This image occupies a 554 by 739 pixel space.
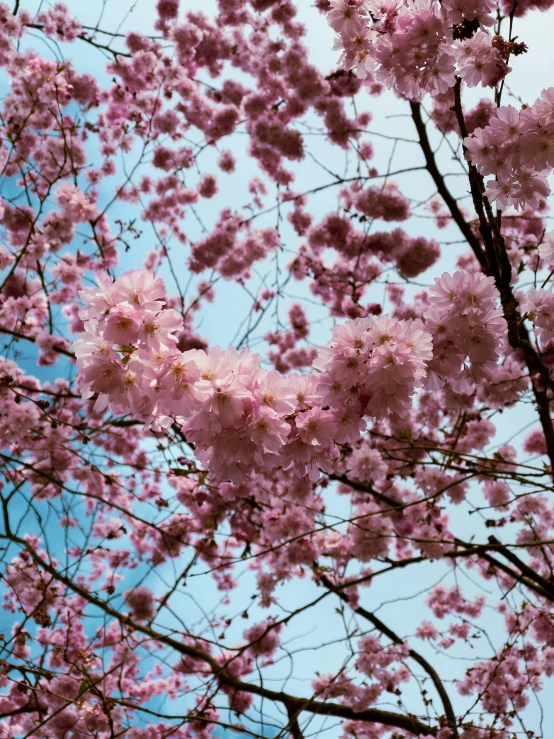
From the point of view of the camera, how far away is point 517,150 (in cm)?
206

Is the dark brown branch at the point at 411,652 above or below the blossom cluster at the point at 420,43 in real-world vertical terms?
below

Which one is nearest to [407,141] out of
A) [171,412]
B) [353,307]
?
[353,307]

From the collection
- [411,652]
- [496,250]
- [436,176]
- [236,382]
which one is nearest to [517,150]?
[496,250]

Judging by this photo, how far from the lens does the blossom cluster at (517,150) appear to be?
1.99m

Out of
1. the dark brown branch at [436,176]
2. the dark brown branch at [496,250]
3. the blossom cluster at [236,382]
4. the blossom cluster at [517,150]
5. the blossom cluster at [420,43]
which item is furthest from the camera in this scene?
the dark brown branch at [436,176]

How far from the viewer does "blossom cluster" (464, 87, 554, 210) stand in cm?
199

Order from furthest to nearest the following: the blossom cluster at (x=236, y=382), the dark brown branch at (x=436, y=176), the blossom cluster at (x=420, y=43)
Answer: the dark brown branch at (x=436, y=176) → the blossom cluster at (x=420, y=43) → the blossom cluster at (x=236, y=382)

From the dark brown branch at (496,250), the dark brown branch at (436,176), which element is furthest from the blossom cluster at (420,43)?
the dark brown branch at (436,176)

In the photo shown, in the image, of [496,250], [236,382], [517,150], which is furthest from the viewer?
[496,250]

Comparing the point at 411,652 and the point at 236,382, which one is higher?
the point at 411,652

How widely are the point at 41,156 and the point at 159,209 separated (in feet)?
6.31

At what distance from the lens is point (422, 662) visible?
5.22 m

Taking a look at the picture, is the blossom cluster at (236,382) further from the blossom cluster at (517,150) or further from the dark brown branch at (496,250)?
the blossom cluster at (517,150)

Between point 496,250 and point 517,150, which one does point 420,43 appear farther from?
point 496,250
